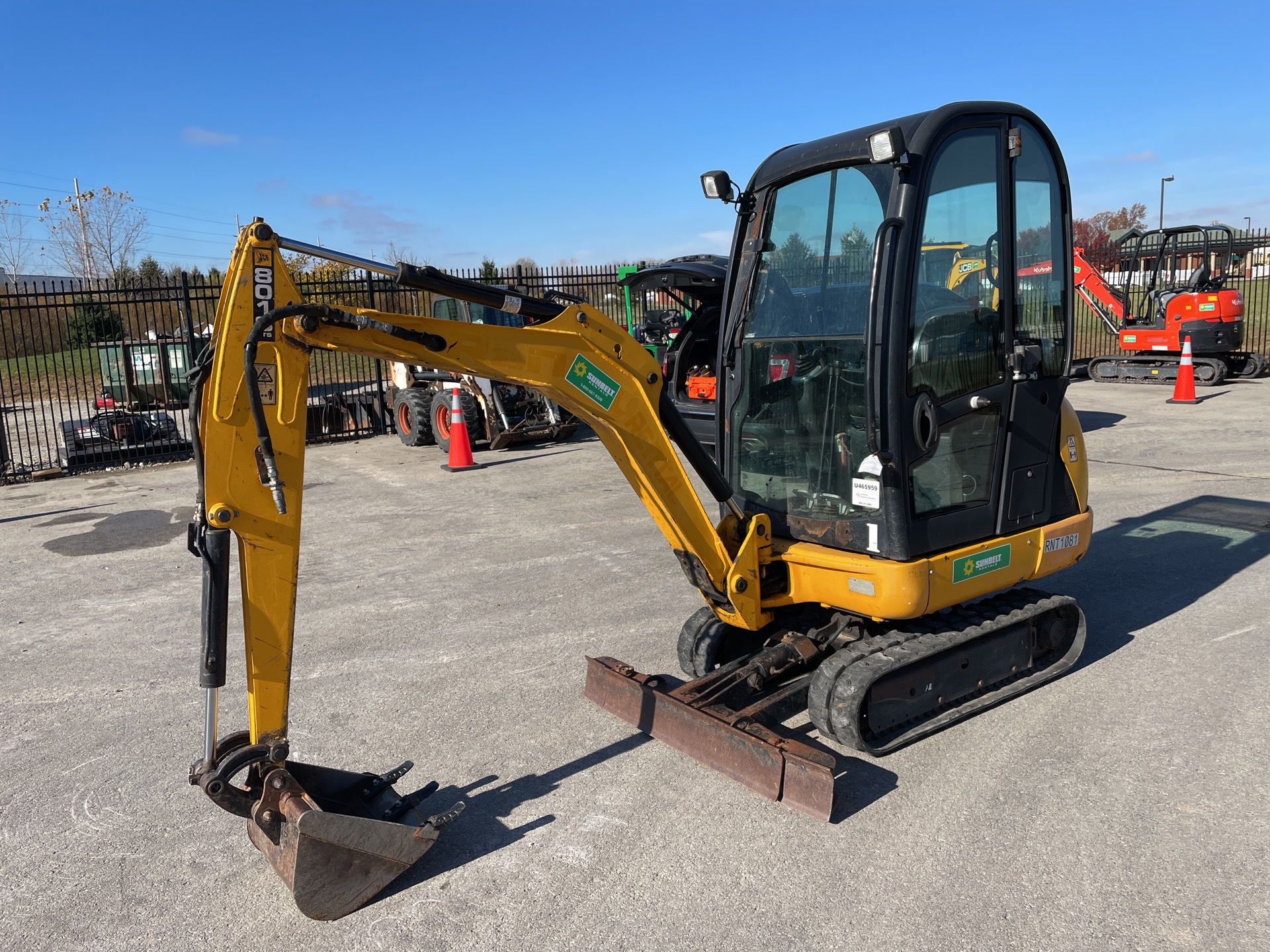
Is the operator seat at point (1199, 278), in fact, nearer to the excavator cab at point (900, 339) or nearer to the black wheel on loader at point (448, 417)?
the black wheel on loader at point (448, 417)

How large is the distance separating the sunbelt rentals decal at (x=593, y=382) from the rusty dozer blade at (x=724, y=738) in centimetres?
140

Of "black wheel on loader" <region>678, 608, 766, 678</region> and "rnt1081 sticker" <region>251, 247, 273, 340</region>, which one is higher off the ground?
"rnt1081 sticker" <region>251, 247, 273, 340</region>

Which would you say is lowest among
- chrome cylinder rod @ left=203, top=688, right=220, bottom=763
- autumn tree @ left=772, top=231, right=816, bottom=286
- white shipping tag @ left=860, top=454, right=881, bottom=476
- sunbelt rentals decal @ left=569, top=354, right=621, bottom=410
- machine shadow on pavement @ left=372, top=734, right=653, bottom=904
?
machine shadow on pavement @ left=372, top=734, right=653, bottom=904

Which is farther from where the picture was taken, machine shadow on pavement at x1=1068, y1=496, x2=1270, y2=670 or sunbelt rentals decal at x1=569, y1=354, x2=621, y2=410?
machine shadow on pavement at x1=1068, y1=496, x2=1270, y2=670

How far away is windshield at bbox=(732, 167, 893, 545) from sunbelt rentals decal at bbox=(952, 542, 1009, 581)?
0.52m

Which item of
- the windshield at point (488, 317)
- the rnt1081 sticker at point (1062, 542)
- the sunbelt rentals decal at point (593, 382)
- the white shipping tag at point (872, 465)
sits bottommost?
the rnt1081 sticker at point (1062, 542)

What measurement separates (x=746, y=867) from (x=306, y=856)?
151cm

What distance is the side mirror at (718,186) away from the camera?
15.1ft

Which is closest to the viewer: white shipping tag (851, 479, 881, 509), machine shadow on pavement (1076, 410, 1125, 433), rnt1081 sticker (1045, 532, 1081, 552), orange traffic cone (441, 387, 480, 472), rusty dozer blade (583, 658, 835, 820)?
rusty dozer blade (583, 658, 835, 820)

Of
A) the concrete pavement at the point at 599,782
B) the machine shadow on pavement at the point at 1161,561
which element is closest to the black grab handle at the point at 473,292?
the concrete pavement at the point at 599,782

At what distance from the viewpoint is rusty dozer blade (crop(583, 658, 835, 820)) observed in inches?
142

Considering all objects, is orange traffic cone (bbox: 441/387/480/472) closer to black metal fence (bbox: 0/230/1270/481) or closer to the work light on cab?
black metal fence (bbox: 0/230/1270/481)

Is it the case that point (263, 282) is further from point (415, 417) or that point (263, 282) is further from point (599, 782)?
point (415, 417)

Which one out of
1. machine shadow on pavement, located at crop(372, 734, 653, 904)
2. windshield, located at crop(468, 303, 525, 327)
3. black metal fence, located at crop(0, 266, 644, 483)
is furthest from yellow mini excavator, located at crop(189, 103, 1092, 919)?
windshield, located at crop(468, 303, 525, 327)
